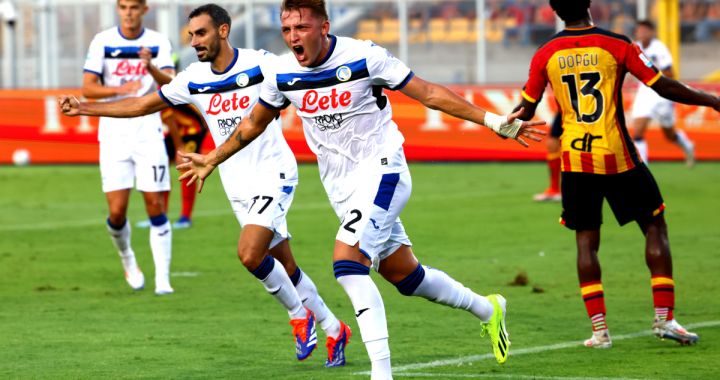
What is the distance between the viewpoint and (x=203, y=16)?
28.4 ft

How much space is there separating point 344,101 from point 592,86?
75.2 inches

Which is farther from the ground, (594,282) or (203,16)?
(203,16)

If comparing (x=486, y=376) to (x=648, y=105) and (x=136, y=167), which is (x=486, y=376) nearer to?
(x=136, y=167)

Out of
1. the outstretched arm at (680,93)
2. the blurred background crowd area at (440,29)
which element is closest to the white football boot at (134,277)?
the outstretched arm at (680,93)

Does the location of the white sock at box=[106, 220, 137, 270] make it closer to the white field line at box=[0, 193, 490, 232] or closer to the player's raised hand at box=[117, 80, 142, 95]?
the player's raised hand at box=[117, 80, 142, 95]

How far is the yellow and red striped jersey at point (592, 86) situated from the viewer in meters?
8.15

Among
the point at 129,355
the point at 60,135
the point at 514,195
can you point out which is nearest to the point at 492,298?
the point at 129,355

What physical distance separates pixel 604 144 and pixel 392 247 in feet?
5.72

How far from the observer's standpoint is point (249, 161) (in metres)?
8.60

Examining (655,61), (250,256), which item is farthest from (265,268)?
(655,61)

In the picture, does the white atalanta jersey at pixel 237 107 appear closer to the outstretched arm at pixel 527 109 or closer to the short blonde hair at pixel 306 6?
the short blonde hair at pixel 306 6

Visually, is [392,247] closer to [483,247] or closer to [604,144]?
[604,144]

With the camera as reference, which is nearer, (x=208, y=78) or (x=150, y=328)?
(x=208, y=78)

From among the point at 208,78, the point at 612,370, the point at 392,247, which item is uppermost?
the point at 208,78
